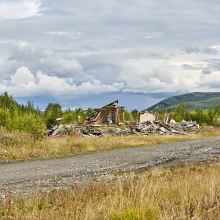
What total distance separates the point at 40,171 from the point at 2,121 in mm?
30019

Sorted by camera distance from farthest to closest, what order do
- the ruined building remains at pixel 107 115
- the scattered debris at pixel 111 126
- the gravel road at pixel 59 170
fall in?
the ruined building remains at pixel 107 115 < the scattered debris at pixel 111 126 < the gravel road at pixel 59 170

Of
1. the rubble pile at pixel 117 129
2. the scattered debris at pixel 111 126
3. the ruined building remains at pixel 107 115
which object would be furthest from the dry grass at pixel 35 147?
the ruined building remains at pixel 107 115

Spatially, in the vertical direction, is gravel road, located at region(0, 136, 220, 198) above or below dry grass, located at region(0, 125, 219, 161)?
below

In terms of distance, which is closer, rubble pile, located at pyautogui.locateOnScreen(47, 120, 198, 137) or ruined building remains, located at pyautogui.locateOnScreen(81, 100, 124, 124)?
rubble pile, located at pyautogui.locateOnScreen(47, 120, 198, 137)

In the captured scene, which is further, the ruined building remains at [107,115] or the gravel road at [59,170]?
the ruined building remains at [107,115]

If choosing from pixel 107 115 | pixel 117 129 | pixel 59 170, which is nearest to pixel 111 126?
pixel 117 129

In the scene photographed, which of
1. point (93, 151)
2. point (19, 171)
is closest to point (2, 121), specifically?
point (93, 151)

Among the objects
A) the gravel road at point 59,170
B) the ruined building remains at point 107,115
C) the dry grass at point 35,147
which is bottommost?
the gravel road at point 59,170

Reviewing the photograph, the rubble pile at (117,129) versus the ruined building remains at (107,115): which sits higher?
the ruined building remains at (107,115)

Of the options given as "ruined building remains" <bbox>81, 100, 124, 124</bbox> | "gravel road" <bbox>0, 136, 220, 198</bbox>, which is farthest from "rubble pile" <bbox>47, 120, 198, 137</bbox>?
"gravel road" <bbox>0, 136, 220, 198</bbox>

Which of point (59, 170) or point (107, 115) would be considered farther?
point (107, 115)

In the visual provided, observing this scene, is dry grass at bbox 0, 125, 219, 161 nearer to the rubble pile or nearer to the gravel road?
the gravel road

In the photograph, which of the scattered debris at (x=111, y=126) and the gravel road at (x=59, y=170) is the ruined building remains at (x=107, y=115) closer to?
the scattered debris at (x=111, y=126)

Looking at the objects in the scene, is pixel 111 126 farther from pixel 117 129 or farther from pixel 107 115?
pixel 107 115
